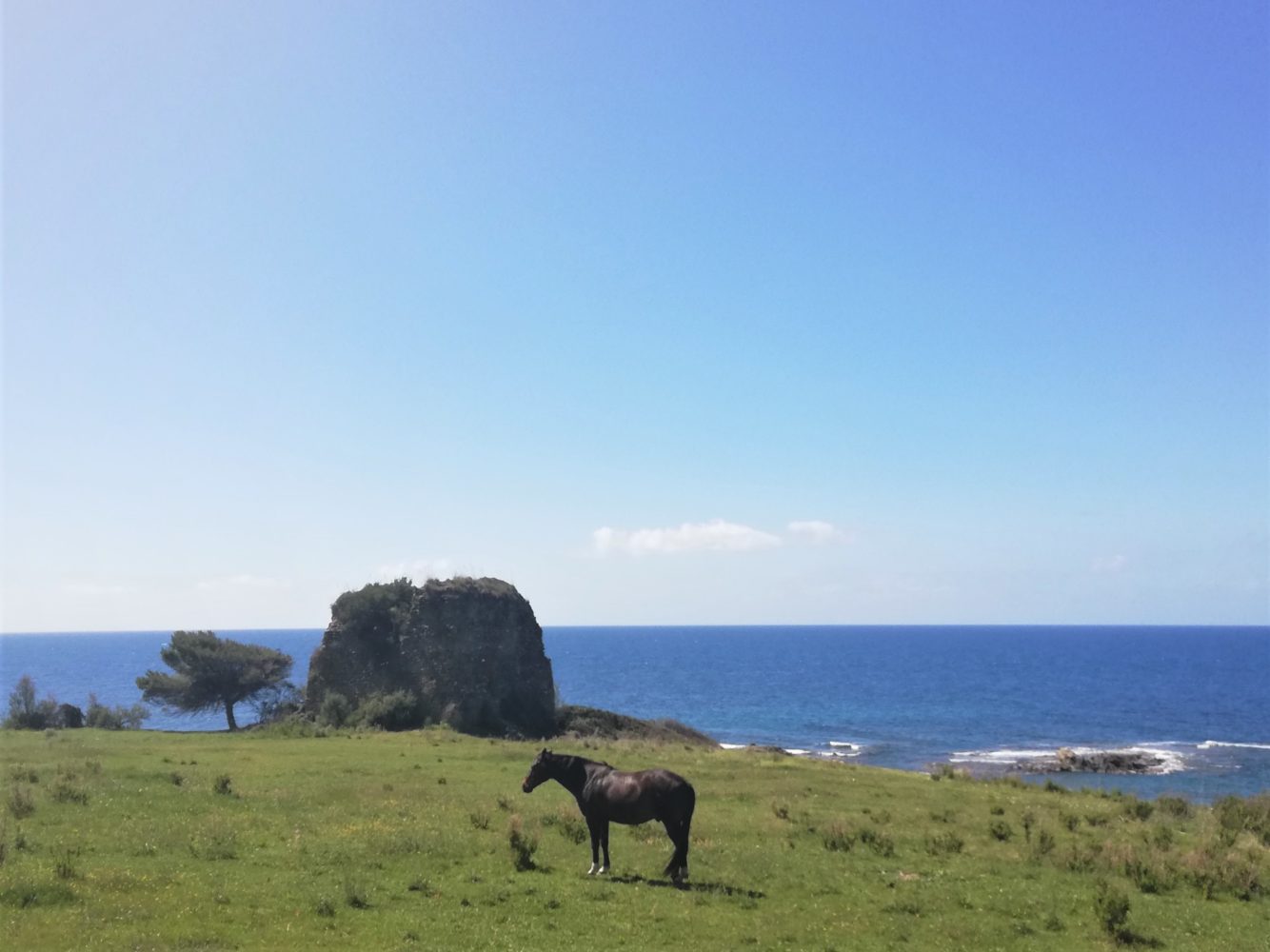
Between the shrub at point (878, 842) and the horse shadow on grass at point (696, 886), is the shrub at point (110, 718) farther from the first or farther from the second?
the shrub at point (878, 842)

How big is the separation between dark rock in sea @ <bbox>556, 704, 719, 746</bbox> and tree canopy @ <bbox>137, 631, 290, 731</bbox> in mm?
27444

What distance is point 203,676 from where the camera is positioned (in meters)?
76.0

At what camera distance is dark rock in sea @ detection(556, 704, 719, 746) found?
241ft

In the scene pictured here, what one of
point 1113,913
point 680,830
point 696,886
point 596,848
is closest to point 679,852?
point 680,830

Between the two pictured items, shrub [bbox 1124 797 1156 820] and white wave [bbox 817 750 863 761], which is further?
white wave [bbox 817 750 863 761]

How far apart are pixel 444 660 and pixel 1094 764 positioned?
55.5 meters

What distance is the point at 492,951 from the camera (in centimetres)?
1436

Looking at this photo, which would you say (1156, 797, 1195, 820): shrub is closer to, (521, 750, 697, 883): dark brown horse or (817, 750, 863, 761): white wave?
(521, 750, 697, 883): dark brown horse

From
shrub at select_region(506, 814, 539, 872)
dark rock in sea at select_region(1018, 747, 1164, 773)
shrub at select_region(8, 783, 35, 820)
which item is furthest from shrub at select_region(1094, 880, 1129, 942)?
dark rock in sea at select_region(1018, 747, 1164, 773)

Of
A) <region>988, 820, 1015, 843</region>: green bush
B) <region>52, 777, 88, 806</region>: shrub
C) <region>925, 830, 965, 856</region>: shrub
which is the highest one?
<region>52, 777, 88, 806</region>: shrub

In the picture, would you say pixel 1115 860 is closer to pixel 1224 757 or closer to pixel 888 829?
pixel 888 829

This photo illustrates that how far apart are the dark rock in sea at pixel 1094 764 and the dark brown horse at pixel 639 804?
62472mm

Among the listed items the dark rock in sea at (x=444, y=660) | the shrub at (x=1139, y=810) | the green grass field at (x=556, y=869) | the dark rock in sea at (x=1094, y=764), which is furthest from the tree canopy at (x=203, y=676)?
the shrub at (x=1139, y=810)

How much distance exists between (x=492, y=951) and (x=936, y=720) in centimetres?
10561
